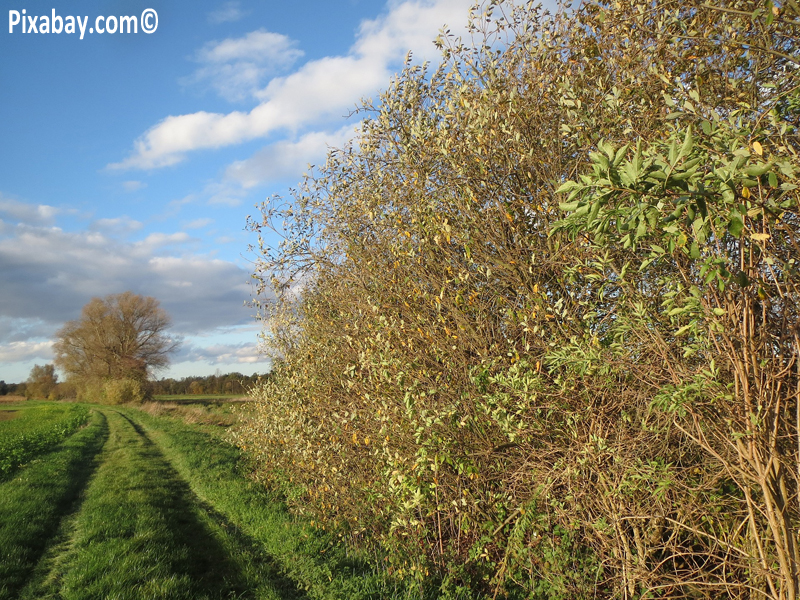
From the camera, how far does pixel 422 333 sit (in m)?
6.00

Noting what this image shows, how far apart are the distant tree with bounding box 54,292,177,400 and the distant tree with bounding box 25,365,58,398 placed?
20702mm

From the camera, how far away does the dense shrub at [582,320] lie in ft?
12.5

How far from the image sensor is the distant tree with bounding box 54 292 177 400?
217 ft

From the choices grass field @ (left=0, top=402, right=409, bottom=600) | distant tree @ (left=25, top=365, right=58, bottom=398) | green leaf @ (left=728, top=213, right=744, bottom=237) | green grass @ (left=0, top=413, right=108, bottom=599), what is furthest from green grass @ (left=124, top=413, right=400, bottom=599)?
distant tree @ (left=25, top=365, right=58, bottom=398)

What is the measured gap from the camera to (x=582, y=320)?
16.9ft

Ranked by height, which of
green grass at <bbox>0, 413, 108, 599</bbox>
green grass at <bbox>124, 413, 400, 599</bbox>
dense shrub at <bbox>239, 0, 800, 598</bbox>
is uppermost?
dense shrub at <bbox>239, 0, 800, 598</bbox>

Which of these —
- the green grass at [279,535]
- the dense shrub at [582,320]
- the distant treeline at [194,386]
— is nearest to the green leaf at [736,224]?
the dense shrub at [582,320]

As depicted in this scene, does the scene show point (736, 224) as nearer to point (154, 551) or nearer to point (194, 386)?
point (154, 551)

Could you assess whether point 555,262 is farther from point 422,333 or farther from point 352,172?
point 352,172

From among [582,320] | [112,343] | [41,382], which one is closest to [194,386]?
[112,343]

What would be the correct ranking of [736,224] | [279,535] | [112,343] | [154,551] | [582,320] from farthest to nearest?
[112,343]
[279,535]
[154,551]
[582,320]
[736,224]

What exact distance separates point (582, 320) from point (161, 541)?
26.4 feet

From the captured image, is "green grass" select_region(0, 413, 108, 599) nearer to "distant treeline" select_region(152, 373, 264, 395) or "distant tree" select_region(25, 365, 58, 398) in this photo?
"distant treeline" select_region(152, 373, 264, 395)

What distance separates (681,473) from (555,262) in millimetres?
2357
